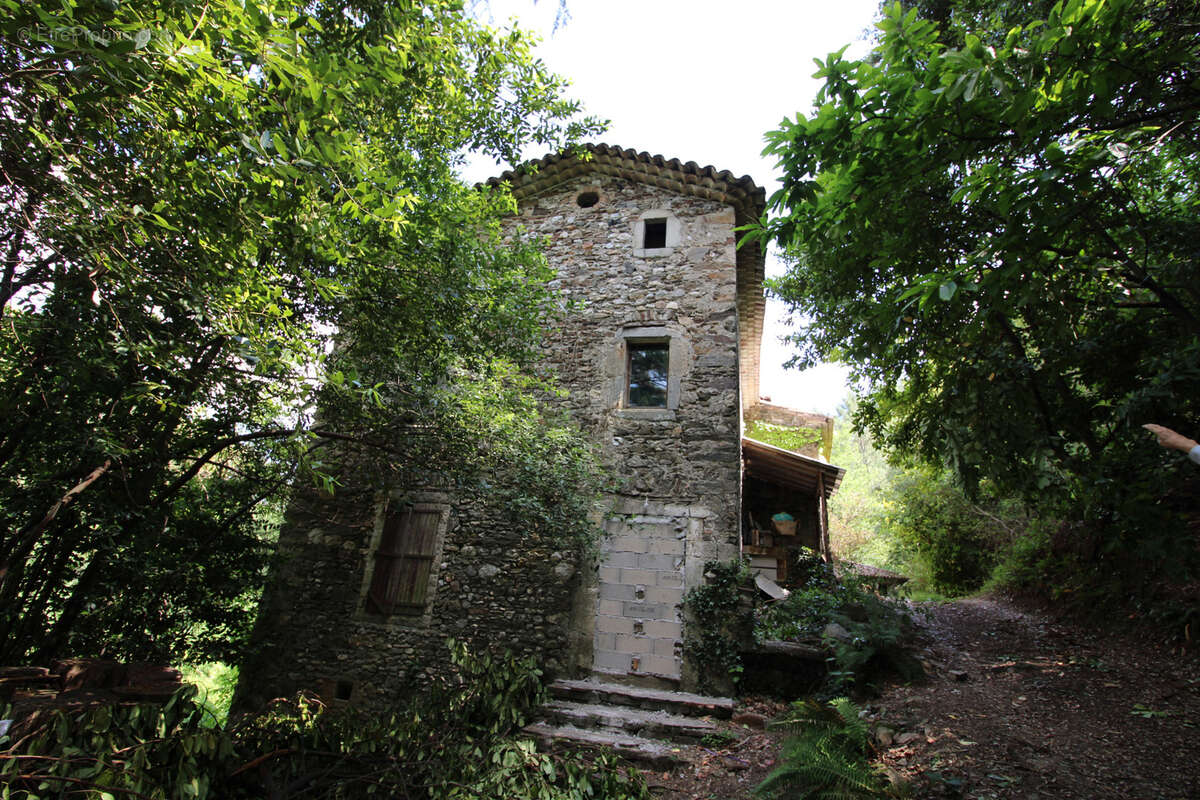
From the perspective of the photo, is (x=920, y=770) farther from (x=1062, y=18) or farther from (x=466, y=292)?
(x=466, y=292)

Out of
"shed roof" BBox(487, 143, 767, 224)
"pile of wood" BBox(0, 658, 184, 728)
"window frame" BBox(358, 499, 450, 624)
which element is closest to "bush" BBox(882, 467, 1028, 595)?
"shed roof" BBox(487, 143, 767, 224)

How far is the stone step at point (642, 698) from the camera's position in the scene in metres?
5.38

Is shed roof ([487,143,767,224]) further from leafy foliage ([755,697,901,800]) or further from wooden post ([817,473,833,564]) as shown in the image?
leafy foliage ([755,697,901,800])

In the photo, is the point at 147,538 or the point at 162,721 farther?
the point at 147,538

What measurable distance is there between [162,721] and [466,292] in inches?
140

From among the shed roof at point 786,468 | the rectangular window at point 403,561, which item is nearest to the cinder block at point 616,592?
the rectangular window at point 403,561

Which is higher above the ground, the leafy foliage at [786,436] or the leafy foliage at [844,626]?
the leafy foliage at [786,436]

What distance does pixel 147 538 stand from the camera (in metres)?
4.66

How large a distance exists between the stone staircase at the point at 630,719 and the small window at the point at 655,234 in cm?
593

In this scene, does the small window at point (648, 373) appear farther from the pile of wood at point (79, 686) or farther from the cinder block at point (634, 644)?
the pile of wood at point (79, 686)

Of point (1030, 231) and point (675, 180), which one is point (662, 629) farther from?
point (675, 180)

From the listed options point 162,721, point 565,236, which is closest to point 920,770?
point 162,721

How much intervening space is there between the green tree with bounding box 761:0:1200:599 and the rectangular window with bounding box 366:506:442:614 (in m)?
5.54

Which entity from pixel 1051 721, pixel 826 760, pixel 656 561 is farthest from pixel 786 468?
pixel 826 760
